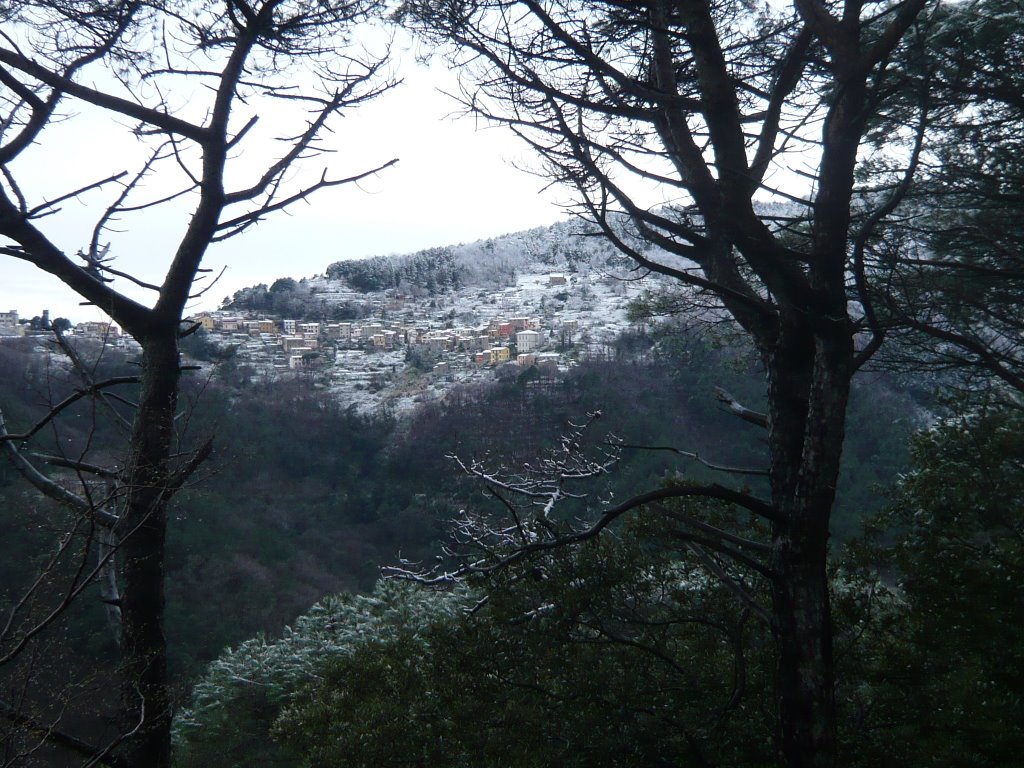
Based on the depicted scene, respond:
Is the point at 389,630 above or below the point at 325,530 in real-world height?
above

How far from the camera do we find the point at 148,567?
9.96 feet

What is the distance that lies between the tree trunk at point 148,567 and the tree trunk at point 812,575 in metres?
2.37

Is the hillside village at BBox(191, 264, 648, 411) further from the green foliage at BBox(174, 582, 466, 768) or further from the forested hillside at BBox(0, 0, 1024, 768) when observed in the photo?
the forested hillside at BBox(0, 0, 1024, 768)

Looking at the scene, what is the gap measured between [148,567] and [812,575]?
2.58m

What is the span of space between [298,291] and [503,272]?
11251mm

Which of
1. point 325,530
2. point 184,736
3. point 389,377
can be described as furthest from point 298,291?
point 184,736

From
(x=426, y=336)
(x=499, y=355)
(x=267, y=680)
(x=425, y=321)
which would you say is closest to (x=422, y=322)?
(x=425, y=321)

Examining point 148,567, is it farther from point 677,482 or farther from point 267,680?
point 267,680

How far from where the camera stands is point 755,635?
5684 mm

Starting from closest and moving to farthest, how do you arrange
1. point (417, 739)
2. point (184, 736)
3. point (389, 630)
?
point (417, 739), point (389, 630), point (184, 736)

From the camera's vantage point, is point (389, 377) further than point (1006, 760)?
Yes

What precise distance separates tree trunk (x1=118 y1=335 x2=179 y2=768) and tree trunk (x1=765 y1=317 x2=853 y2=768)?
7.78 feet

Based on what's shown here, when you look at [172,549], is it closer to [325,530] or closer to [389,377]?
[325,530]

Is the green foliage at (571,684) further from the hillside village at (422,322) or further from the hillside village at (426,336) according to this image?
the hillside village at (426,336)
